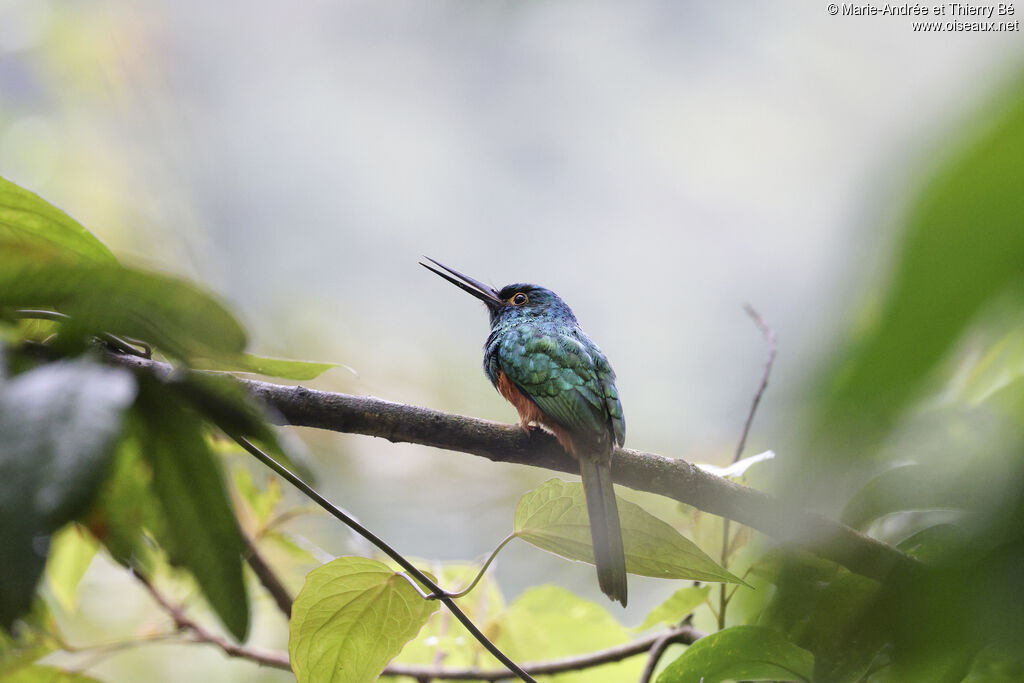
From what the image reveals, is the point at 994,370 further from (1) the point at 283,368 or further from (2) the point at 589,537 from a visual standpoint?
(1) the point at 283,368

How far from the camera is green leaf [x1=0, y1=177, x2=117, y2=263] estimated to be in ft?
1.56

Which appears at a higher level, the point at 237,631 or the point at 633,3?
the point at 633,3

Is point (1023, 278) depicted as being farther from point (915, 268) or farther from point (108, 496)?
point (108, 496)

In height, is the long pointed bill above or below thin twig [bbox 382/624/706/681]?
above

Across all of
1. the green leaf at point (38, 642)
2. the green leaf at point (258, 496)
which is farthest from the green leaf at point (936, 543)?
the green leaf at point (258, 496)

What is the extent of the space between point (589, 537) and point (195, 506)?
1.36 ft

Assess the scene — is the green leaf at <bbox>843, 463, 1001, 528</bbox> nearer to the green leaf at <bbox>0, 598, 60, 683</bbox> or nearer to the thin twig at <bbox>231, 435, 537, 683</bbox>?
the thin twig at <bbox>231, 435, 537, 683</bbox>

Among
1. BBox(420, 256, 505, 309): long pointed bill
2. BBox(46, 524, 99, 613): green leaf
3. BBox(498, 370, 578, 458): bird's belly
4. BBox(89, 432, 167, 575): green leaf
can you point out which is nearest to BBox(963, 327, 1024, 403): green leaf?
BBox(89, 432, 167, 575): green leaf

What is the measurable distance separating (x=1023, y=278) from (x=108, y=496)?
1.12 ft

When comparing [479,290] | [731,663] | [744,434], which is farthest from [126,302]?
[479,290]

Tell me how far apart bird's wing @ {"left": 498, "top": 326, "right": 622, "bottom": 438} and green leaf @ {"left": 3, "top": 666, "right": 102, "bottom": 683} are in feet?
1.81

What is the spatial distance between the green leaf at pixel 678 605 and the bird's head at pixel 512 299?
0.73 metres

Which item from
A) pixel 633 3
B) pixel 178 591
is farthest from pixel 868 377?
pixel 633 3

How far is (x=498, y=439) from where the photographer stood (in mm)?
652
